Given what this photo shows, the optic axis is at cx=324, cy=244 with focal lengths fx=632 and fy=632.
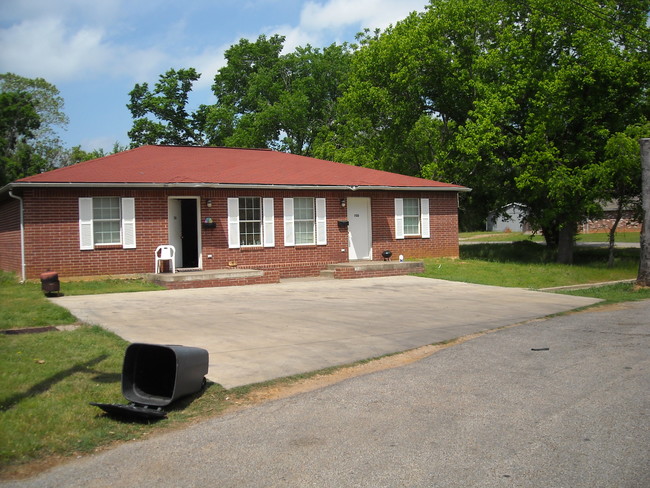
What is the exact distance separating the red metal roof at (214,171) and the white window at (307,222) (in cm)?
74

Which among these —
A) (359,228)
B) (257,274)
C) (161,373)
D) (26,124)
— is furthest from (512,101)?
(26,124)

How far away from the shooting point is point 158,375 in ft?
22.8

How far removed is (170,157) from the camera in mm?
22750

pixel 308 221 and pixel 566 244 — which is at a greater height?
pixel 308 221

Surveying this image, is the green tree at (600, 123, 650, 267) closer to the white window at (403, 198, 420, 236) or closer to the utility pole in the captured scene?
the utility pole

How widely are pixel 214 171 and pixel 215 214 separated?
2.08m

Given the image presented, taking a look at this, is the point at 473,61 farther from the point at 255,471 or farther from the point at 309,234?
the point at 255,471

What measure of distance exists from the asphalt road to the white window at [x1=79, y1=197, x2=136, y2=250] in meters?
12.7

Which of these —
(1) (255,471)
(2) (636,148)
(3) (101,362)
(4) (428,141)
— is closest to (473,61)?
(4) (428,141)

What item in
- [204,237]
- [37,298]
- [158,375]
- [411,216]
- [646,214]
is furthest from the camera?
[411,216]

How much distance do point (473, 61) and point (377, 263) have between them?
43.8 ft

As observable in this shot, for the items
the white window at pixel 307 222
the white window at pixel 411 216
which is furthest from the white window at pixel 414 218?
the white window at pixel 307 222

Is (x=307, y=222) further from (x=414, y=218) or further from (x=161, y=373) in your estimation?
(x=161, y=373)

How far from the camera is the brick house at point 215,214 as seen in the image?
1775 centimetres
